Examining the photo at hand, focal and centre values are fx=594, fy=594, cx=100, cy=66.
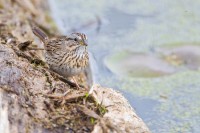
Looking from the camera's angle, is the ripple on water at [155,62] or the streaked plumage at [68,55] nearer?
the streaked plumage at [68,55]

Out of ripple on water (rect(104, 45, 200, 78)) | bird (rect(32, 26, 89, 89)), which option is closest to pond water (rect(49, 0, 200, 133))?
ripple on water (rect(104, 45, 200, 78))

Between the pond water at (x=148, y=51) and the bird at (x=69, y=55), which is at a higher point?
the pond water at (x=148, y=51)

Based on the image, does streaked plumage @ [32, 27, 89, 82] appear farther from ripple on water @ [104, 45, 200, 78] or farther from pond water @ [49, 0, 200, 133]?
ripple on water @ [104, 45, 200, 78]

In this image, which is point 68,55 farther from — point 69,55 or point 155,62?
point 155,62

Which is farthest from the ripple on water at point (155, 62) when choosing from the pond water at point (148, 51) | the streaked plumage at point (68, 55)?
the streaked plumage at point (68, 55)

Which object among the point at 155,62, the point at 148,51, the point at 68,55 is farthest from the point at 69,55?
the point at 148,51

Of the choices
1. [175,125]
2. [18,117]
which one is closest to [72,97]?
[18,117]

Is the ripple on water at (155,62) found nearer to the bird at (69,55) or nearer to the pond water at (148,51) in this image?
the pond water at (148,51)
